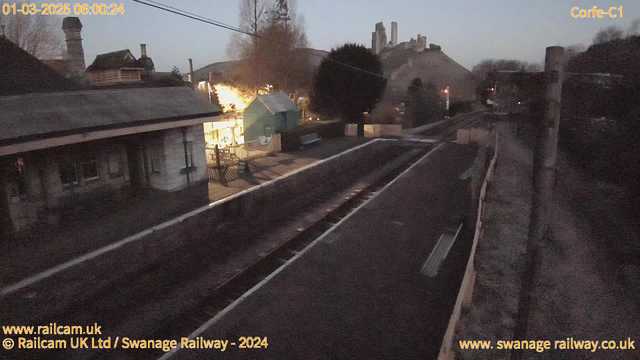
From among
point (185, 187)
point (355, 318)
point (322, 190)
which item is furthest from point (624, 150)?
point (185, 187)

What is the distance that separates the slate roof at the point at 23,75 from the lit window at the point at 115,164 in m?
3.30

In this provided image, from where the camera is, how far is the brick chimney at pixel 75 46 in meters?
24.5

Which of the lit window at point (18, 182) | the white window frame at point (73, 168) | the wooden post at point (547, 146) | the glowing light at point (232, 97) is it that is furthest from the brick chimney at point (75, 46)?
the wooden post at point (547, 146)

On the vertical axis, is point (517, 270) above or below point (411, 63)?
below

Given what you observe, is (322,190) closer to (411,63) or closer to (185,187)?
(185,187)

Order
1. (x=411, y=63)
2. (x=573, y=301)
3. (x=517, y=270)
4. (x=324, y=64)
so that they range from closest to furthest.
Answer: (x=573, y=301) → (x=517, y=270) → (x=324, y=64) → (x=411, y=63)

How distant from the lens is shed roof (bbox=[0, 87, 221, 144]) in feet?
35.7

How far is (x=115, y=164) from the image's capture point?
1427 centimetres

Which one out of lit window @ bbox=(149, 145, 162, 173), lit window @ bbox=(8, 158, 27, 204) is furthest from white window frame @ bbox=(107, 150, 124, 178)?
lit window @ bbox=(8, 158, 27, 204)

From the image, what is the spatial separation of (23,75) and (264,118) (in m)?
13.3

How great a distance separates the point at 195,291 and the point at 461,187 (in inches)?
489

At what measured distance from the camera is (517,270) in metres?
10.2

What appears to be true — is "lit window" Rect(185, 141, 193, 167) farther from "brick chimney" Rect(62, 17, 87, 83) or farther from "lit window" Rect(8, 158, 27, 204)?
"brick chimney" Rect(62, 17, 87, 83)

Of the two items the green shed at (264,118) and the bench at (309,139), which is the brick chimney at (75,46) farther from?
the bench at (309,139)
